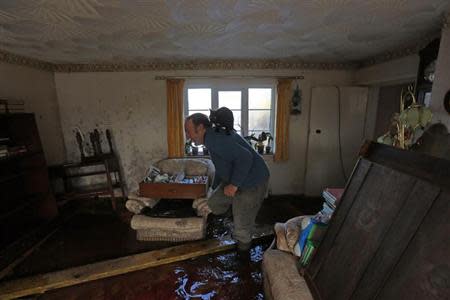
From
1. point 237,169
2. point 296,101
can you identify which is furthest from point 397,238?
point 296,101

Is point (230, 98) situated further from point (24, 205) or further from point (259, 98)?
point (24, 205)

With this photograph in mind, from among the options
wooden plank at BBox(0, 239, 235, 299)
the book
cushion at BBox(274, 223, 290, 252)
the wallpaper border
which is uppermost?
the wallpaper border

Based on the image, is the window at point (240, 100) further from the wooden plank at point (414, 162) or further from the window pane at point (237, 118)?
the wooden plank at point (414, 162)

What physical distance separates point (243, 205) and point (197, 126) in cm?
81

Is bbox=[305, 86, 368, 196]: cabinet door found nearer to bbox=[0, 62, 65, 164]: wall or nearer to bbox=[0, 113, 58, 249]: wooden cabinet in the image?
bbox=[0, 113, 58, 249]: wooden cabinet

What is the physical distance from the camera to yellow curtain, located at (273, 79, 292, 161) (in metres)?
3.23

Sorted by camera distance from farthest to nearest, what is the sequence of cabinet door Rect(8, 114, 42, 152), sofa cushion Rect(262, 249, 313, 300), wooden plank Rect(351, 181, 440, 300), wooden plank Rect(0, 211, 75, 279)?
1. cabinet door Rect(8, 114, 42, 152)
2. wooden plank Rect(0, 211, 75, 279)
3. sofa cushion Rect(262, 249, 313, 300)
4. wooden plank Rect(351, 181, 440, 300)

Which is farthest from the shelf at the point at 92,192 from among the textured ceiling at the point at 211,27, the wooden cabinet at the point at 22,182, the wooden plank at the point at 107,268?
the textured ceiling at the point at 211,27

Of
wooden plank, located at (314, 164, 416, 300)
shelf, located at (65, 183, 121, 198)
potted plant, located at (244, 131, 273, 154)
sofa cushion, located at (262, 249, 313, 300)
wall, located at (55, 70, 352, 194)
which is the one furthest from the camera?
potted plant, located at (244, 131, 273, 154)

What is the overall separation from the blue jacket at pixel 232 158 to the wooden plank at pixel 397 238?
1014 millimetres

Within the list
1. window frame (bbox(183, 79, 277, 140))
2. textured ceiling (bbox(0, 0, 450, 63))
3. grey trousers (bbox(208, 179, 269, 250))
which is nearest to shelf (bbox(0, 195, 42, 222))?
textured ceiling (bbox(0, 0, 450, 63))

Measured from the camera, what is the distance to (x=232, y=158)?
5.78 feet

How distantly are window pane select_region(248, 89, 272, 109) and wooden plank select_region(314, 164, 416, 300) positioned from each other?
8.18 ft

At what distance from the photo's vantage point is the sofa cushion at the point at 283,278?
113cm
